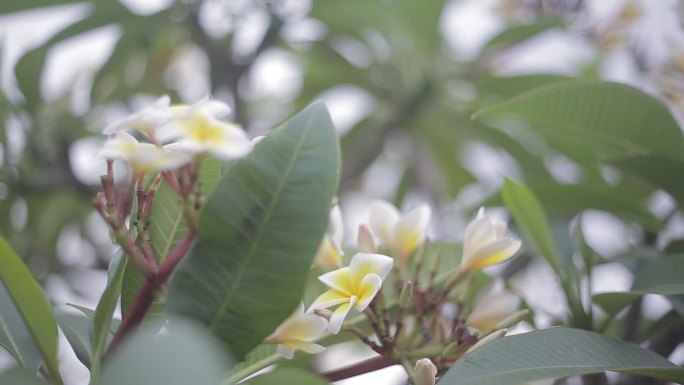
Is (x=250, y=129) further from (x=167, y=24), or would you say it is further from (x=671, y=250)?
(x=671, y=250)

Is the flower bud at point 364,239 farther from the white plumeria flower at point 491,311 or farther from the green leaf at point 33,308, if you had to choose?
the green leaf at point 33,308

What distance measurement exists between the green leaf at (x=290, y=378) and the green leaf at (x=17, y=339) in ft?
0.60

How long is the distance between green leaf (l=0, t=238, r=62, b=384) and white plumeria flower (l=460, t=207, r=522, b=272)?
306 mm

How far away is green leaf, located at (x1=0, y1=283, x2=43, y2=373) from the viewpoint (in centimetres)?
53

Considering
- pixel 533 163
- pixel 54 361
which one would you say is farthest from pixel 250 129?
pixel 54 361

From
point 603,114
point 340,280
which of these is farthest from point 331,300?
point 603,114

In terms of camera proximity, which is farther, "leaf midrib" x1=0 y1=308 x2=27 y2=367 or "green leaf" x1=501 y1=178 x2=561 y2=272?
"green leaf" x1=501 y1=178 x2=561 y2=272

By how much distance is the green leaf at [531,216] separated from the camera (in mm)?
655

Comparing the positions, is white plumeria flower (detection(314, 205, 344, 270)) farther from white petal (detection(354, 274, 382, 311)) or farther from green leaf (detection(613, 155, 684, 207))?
green leaf (detection(613, 155, 684, 207))

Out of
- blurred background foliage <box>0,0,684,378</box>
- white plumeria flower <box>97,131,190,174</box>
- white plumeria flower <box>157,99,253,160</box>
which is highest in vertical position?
white plumeria flower <box>157,99,253,160</box>

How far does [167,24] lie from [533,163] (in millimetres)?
648

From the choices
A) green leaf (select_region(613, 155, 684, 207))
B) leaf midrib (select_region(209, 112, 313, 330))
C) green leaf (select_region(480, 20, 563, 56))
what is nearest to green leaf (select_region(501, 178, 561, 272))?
green leaf (select_region(613, 155, 684, 207))

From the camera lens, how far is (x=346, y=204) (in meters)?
1.61

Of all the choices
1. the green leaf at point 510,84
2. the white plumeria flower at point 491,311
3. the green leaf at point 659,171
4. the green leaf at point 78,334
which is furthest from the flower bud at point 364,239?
the green leaf at point 510,84
